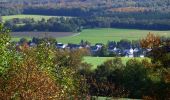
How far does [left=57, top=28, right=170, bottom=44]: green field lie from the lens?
94.6 meters

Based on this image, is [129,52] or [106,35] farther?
[106,35]

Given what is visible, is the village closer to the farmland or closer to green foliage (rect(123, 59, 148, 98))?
the farmland

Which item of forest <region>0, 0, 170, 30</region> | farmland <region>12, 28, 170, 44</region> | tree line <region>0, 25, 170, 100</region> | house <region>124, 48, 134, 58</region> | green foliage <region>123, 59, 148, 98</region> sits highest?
tree line <region>0, 25, 170, 100</region>

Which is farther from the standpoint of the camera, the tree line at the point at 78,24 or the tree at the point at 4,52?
the tree line at the point at 78,24

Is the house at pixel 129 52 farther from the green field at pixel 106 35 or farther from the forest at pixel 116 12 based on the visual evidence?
the forest at pixel 116 12

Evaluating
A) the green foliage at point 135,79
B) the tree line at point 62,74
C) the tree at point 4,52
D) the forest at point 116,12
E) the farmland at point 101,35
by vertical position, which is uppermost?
the tree at point 4,52

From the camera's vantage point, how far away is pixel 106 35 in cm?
10000

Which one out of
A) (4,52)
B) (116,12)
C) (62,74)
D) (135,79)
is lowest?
(116,12)

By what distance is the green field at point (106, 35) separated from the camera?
3725 inches

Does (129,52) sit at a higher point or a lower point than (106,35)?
lower

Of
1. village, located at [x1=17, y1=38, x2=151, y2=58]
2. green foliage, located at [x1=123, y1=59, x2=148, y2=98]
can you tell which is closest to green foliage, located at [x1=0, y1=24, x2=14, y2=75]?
green foliage, located at [x1=123, y1=59, x2=148, y2=98]

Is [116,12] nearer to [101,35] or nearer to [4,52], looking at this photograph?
[101,35]

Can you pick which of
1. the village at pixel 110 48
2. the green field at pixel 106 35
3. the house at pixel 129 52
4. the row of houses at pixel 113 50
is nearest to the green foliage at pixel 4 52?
the village at pixel 110 48

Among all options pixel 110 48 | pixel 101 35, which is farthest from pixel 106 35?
pixel 110 48
